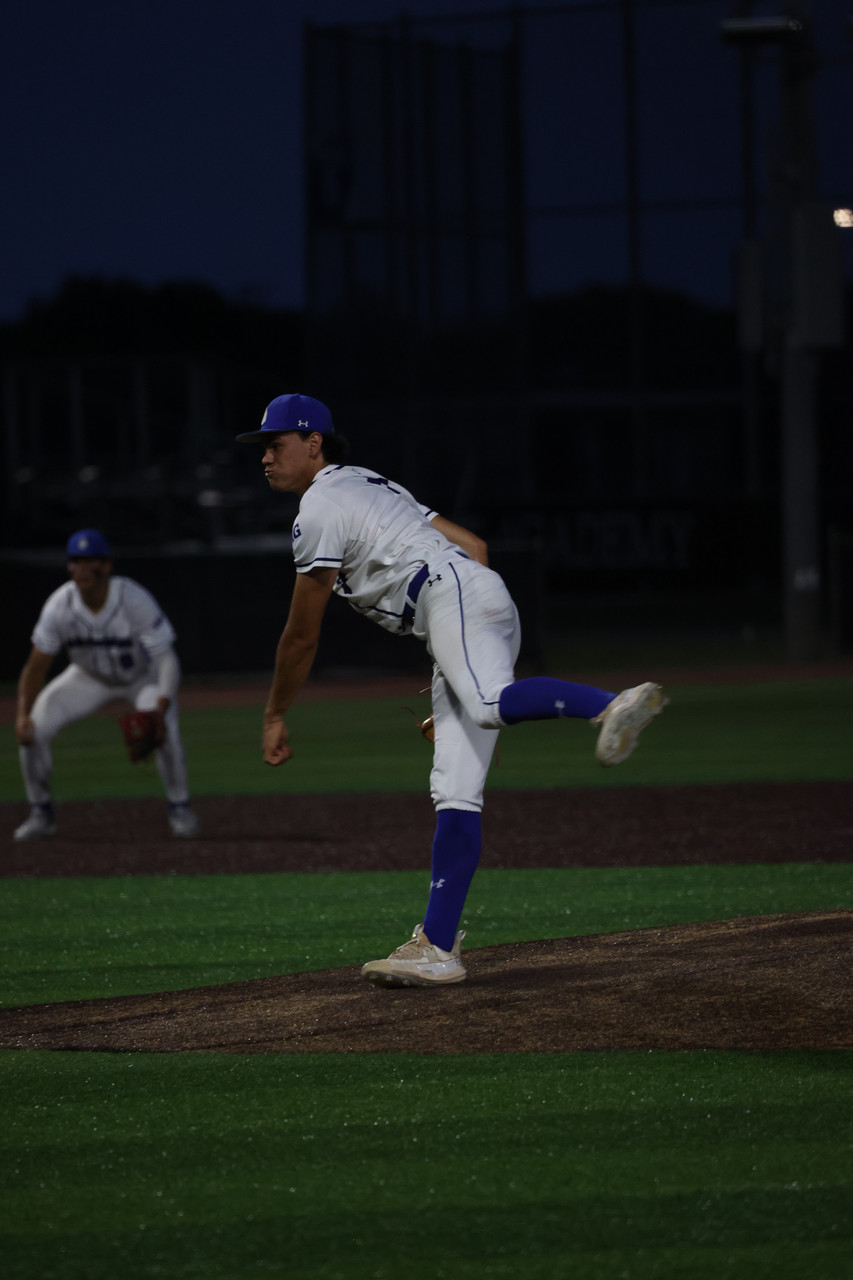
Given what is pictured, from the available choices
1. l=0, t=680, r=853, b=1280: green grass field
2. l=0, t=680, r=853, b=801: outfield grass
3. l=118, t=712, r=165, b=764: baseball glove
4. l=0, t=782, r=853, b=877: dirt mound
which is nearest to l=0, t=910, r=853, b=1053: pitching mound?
l=0, t=680, r=853, b=1280: green grass field

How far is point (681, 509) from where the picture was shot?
36094 mm

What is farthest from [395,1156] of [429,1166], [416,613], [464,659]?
[416,613]

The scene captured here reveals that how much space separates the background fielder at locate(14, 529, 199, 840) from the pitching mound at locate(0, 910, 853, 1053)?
444 centimetres

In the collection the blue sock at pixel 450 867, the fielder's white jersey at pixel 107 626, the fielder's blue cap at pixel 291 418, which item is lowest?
the blue sock at pixel 450 867

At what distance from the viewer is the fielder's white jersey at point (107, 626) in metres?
10.1

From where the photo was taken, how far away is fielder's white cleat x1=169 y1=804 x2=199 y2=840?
10.2 metres

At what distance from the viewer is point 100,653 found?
1015cm

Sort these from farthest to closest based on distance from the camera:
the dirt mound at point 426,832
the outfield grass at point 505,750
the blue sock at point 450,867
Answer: the outfield grass at point 505,750
the dirt mound at point 426,832
the blue sock at point 450,867

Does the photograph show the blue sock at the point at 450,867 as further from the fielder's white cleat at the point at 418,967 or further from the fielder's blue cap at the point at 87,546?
the fielder's blue cap at the point at 87,546

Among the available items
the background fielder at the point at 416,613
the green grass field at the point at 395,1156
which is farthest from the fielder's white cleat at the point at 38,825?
the background fielder at the point at 416,613

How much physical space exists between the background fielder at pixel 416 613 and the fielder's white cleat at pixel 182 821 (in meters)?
4.85

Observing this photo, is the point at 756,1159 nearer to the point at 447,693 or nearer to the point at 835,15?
the point at 447,693

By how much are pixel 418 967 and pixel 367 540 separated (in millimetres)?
1343

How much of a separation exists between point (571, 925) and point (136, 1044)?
248 centimetres
